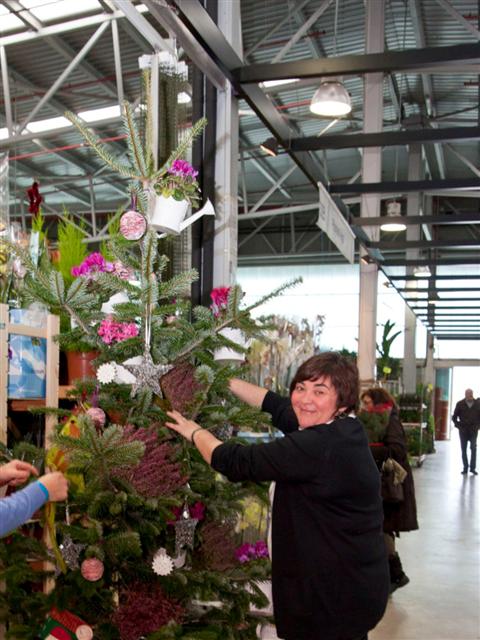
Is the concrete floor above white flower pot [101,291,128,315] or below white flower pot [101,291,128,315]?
below

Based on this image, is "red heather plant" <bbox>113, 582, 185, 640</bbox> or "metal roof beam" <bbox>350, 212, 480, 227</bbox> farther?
"metal roof beam" <bbox>350, 212, 480, 227</bbox>

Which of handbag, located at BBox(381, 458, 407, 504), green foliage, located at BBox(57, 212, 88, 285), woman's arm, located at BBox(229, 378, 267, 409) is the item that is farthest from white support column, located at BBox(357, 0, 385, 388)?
woman's arm, located at BBox(229, 378, 267, 409)

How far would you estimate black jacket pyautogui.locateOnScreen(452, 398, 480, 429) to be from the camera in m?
15.3

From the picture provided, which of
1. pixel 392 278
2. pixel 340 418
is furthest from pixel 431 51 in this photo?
pixel 392 278

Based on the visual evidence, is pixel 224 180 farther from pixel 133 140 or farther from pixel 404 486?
pixel 404 486

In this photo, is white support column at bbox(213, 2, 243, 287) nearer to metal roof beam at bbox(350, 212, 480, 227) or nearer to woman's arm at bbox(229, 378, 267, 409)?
woman's arm at bbox(229, 378, 267, 409)

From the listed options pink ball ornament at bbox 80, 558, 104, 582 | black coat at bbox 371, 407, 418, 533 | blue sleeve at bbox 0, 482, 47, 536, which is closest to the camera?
blue sleeve at bbox 0, 482, 47, 536

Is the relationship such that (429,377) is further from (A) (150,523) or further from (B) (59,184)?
(A) (150,523)

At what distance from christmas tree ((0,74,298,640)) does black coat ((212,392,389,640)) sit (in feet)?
0.92

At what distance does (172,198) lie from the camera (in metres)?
2.56

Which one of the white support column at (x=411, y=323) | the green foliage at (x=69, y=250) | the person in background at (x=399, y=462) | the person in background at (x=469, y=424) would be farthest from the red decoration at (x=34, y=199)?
the white support column at (x=411, y=323)

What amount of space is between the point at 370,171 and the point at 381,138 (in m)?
5.31

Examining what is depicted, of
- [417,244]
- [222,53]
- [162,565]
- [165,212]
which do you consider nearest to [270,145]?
[222,53]

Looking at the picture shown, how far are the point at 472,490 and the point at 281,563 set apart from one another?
10.7 metres
